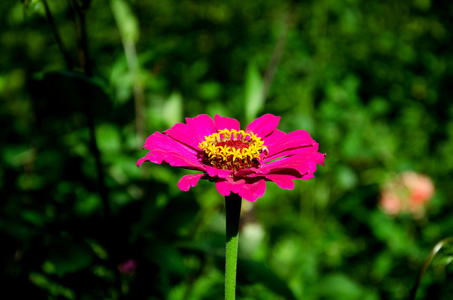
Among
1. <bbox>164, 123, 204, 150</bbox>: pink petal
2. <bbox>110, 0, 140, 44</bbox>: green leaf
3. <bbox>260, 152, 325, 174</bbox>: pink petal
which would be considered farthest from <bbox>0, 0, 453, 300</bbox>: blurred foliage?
<bbox>260, 152, 325, 174</bbox>: pink petal

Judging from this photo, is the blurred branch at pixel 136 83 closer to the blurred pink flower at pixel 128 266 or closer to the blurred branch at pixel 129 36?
the blurred branch at pixel 129 36

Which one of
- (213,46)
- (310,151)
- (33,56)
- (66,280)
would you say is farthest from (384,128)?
(33,56)

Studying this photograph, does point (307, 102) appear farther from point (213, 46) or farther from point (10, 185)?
point (10, 185)

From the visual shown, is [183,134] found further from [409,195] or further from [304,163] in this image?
[409,195]

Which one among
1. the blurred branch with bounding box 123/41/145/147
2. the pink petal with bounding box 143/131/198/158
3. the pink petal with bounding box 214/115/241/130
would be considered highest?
the blurred branch with bounding box 123/41/145/147

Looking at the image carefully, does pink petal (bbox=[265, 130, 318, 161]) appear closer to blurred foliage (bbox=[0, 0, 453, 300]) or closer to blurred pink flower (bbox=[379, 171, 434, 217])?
blurred foliage (bbox=[0, 0, 453, 300])

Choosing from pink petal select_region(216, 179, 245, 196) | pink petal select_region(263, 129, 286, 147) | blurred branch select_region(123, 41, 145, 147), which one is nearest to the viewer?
pink petal select_region(216, 179, 245, 196)
